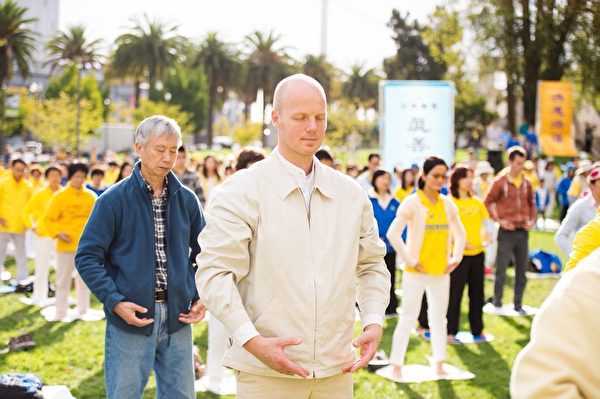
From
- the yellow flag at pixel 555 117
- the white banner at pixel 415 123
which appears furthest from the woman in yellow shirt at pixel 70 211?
the yellow flag at pixel 555 117

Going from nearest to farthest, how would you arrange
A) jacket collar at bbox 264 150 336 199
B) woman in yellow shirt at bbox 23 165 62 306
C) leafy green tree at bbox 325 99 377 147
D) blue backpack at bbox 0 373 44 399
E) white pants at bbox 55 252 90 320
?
jacket collar at bbox 264 150 336 199 < blue backpack at bbox 0 373 44 399 < white pants at bbox 55 252 90 320 < woman in yellow shirt at bbox 23 165 62 306 < leafy green tree at bbox 325 99 377 147

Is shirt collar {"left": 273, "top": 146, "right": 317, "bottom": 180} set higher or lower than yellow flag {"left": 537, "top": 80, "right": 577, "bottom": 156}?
lower

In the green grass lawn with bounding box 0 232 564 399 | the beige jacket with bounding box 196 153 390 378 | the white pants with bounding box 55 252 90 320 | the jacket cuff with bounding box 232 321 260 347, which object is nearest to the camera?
the jacket cuff with bounding box 232 321 260 347

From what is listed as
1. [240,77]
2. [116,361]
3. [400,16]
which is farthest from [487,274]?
[400,16]

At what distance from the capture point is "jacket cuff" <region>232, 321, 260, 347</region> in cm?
307

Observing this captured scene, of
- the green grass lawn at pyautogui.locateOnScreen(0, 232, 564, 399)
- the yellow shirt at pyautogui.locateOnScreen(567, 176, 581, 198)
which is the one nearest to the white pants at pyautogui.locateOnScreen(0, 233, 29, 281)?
the green grass lawn at pyautogui.locateOnScreen(0, 232, 564, 399)

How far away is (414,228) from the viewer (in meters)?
8.05

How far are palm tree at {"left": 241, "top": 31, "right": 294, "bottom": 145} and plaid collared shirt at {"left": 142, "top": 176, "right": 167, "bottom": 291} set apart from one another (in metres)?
69.1

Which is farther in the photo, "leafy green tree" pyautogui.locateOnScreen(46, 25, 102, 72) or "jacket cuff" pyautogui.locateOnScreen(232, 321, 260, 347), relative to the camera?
"leafy green tree" pyautogui.locateOnScreen(46, 25, 102, 72)

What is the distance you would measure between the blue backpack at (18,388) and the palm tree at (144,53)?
70.6 m

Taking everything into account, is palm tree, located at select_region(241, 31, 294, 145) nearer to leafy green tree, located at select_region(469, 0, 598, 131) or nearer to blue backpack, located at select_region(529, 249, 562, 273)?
leafy green tree, located at select_region(469, 0, 598, 131)

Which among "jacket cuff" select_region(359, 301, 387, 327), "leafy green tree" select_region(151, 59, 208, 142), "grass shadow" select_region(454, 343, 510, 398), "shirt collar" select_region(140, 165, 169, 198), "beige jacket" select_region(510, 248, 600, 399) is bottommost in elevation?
"grass shadow" select_region(454, 343, 510, 398)

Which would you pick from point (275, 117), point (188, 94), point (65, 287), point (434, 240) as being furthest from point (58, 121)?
point (275, 117)

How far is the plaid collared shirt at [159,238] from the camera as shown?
450cm
